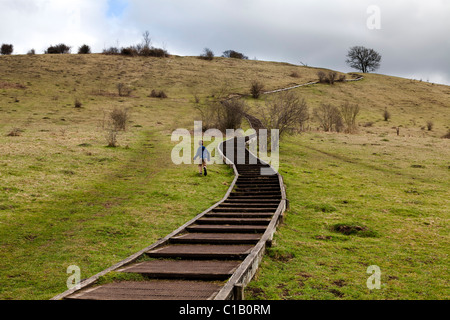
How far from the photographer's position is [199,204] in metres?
16.8

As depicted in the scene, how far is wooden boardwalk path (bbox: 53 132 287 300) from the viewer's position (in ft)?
22.6

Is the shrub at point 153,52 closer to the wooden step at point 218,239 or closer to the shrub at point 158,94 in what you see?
the shrub at point 158,94

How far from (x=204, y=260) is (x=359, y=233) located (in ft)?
20.7

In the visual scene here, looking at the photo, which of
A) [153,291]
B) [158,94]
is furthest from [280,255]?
[158,94]

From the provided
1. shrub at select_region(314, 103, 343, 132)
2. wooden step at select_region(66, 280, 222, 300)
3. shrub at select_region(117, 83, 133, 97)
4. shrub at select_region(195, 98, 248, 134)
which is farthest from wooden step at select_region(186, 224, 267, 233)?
shrub at select_region(117, 83, 133, 97)

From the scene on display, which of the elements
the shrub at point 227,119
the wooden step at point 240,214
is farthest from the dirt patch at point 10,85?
the wooden step at point 240,214

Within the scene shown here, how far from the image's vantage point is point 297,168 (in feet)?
85.6

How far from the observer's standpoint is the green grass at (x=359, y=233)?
8031mm

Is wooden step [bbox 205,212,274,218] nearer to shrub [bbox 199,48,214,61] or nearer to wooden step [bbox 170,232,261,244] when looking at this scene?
wooden step [bbox 170,232,261,244]

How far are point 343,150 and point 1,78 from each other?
64.2 metres

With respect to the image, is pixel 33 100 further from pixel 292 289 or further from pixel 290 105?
pixel 292 289

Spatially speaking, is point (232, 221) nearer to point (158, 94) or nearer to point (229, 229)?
point (229, 229)

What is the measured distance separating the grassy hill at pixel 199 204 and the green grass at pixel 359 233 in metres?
0.05

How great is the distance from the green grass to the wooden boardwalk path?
0.55m
